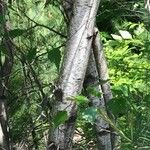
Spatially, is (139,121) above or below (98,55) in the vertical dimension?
below

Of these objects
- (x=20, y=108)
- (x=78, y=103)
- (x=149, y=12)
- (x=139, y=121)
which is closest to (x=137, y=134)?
(x=139, y=121)

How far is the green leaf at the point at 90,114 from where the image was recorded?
1.08 meters

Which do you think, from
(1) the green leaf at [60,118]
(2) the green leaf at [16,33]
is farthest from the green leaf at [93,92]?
(2) the green leaf at [16,33]

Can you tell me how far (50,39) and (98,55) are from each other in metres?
1.16

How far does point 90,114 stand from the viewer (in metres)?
1.09

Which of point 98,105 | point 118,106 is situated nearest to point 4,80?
point 98,105

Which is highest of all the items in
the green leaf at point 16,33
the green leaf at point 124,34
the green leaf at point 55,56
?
the green leaf at point 16,33

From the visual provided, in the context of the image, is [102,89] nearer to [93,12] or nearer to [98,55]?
[98,55]

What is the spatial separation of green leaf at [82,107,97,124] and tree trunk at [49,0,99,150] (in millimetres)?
62

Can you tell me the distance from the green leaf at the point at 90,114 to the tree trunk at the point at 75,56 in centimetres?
6

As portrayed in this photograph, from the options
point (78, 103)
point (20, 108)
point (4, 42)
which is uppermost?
point (4, 42)

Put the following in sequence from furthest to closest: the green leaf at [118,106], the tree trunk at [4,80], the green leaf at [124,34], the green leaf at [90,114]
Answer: the green leaf at [124,34]
the tree trunk at [4,80]
the green leaf at [118,106]
the green leaf at [90,114]

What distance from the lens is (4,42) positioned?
1426 mm

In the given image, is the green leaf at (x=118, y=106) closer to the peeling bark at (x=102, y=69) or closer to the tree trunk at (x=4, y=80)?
the peeling bark at (x=102, y=69)
